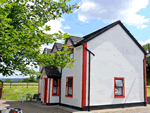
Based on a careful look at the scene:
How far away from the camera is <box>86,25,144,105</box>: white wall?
1303cm

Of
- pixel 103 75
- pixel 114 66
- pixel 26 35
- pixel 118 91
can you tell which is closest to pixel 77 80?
pixel 103 75

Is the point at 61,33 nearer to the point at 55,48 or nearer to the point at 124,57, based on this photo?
the point at 124,57

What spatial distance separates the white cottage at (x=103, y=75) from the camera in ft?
41.8

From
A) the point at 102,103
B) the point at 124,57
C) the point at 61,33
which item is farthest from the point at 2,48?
the point at 124,57

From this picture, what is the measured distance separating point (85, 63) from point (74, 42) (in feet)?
8.05

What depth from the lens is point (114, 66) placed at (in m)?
14.0

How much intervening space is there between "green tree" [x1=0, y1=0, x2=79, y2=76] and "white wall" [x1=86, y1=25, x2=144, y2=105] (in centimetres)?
489

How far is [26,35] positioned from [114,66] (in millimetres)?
9471

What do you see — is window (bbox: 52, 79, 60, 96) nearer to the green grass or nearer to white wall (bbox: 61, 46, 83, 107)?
white wall (bbox: 61, 46, 83, 107)

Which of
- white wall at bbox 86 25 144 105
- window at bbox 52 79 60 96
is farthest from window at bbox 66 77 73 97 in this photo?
white wall at bbox 86 25 144 105

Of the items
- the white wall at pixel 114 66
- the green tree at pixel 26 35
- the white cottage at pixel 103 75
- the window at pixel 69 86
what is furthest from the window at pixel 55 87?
the green tree at pixel 26 35

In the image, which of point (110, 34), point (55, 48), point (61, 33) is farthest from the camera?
point (55, 48)

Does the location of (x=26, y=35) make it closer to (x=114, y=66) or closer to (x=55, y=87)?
(x=114, y=66)

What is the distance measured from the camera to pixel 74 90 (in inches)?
530
